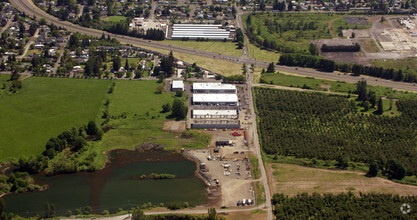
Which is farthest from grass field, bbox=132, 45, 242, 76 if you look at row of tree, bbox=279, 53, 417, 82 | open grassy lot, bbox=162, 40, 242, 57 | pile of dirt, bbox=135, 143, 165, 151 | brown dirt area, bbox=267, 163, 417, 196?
brown dirt area, bbox=267, 163, 417, 196

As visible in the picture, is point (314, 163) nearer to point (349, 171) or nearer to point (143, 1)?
point (349, 171)

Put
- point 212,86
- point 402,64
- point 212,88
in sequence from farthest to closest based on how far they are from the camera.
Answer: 1. point 402,64
2. point 212,86
3. point 212,88

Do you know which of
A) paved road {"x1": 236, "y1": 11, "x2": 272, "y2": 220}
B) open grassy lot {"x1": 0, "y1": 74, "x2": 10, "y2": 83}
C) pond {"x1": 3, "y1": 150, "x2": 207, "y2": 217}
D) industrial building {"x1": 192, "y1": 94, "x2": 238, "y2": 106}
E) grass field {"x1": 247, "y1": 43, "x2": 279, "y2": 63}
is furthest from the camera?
grass field {"x1": 247, "y1": 43, "x2": 279, "y2": 63}

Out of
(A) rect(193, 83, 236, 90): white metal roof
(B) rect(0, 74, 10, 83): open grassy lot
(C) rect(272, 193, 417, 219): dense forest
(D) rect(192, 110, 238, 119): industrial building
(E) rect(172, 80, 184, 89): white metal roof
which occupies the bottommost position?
(C) rect(272, 193, 417, 219): dense forest

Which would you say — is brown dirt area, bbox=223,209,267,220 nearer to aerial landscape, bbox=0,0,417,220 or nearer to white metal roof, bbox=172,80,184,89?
aerial landscape, bbox=0,0,417,220

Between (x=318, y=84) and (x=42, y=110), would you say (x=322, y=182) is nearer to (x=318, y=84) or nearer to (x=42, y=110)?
(x=318, y=84)

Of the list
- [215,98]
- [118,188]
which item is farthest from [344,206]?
[215,98]

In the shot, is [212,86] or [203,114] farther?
[212,86]
